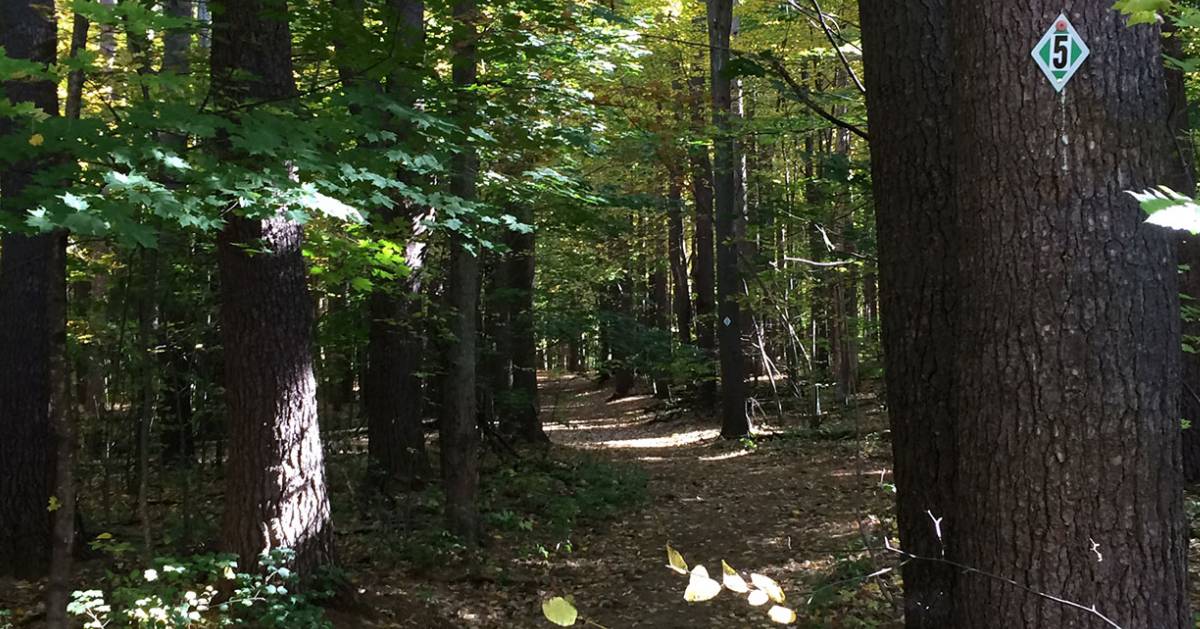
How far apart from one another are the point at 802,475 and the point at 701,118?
6993mm

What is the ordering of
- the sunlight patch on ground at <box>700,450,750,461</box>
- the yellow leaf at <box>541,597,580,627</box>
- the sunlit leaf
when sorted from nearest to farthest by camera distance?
the sunlit leaf < the yellow leaf at <box>541,597,580,627</box> < the sunlight patch on ground at <box>700,450,750,461</box>

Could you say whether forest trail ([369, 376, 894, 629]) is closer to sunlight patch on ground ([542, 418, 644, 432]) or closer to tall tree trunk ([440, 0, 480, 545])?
tall tree trunk ([440, 0, 480, 545])

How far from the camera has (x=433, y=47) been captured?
630cm

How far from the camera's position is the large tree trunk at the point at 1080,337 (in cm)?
254

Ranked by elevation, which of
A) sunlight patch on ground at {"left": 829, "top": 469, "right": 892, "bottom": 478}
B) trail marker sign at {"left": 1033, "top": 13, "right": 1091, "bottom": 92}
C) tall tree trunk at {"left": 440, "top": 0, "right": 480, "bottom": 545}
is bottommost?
sunlight patch on ground at {"left": 829, "top": 469, "right": 892, "bottom": 478}

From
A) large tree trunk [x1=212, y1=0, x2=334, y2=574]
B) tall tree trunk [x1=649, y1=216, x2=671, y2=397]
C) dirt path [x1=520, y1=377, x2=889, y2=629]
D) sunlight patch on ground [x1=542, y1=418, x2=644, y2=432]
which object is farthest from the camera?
tall tree trunk [x1=649, y1=216, x2=671, y2=397]

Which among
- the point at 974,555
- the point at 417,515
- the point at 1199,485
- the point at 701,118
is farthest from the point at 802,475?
the point at 974,555

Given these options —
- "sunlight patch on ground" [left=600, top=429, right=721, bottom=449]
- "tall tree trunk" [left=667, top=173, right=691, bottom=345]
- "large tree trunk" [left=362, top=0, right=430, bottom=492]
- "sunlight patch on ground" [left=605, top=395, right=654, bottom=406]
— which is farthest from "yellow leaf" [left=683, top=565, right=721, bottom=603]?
"sunlight patch on ground" [left=605, top=395, right=654, bottom=406]

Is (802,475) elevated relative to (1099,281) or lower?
lower

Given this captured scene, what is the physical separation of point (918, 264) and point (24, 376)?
6.67m

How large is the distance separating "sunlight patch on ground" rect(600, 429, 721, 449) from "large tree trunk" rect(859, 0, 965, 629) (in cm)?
1330

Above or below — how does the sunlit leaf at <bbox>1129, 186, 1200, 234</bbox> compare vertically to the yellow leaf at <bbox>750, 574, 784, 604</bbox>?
above

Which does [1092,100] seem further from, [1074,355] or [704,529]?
[704,529]

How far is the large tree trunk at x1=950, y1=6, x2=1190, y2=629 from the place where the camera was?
254 centimetres
